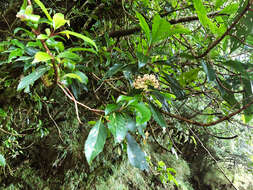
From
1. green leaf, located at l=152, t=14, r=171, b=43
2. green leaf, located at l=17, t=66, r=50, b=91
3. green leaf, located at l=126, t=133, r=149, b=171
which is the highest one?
green leaf, located at l=152, t=14, r=171, b=43

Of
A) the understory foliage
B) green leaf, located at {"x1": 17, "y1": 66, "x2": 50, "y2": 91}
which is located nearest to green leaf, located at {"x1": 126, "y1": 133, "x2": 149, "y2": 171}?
the understory foliage

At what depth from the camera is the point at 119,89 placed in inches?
42.1

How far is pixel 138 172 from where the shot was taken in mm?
1942

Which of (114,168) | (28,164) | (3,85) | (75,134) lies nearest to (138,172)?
(114,168)

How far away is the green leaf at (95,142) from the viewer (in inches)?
12.4

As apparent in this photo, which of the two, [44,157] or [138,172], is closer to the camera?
[44,157]

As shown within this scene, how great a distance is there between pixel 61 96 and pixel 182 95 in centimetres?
125

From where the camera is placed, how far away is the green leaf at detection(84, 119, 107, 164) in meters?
0.31

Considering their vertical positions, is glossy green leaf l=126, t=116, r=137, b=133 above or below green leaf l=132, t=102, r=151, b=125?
below

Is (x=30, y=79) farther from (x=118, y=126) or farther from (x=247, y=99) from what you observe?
(x=247, y=99)

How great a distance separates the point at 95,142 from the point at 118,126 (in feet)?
0.19

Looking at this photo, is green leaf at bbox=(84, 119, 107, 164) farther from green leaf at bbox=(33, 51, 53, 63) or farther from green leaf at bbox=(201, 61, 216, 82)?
green leaf at bbox=(201, 61, 216, 82)

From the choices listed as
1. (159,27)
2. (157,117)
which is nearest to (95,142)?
(157,117)

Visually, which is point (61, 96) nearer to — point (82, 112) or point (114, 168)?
point (82, 112)
